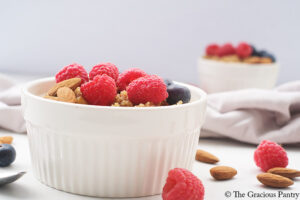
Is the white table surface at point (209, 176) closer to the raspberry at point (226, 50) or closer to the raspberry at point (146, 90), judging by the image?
the raspberry at point (146, 90)

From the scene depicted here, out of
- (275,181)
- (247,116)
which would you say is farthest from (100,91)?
(247,116)

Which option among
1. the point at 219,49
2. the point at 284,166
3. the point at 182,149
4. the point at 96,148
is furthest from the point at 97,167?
the point at 219,49

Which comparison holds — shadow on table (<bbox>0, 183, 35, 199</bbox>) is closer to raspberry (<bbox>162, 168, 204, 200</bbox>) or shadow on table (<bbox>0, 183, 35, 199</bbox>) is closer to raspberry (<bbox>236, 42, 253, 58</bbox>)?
raspberry (<bbox>162, 168, 204, 200</bbox>)

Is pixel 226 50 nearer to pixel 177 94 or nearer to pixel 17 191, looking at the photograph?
pixel 177 94

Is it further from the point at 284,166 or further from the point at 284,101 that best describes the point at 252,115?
the point at 284,166

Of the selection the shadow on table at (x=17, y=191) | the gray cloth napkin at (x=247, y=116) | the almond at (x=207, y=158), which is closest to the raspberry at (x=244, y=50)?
the gray cloth napkin at (x=247, y=116)

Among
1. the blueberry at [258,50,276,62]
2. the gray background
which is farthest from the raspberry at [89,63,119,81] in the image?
the gray background
